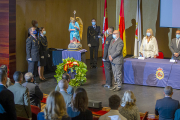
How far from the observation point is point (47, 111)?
2.32 m

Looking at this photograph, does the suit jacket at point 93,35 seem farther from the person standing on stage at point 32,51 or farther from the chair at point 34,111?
the chair at point 34,111

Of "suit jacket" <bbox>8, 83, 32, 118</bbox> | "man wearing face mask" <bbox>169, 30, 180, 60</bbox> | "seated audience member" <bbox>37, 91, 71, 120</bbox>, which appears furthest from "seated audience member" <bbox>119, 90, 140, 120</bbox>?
"man wearing face mask" <bbox>169, 30, 180, 60</bbox>

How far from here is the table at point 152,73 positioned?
246 inches

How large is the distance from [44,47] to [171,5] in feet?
14.7

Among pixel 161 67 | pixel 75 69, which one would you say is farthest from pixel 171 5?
pixel 75 69

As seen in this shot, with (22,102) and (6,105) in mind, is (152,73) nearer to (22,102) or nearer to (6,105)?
(22,102)

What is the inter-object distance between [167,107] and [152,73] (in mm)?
A: 3207

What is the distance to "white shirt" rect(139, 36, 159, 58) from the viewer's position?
710 centimetres

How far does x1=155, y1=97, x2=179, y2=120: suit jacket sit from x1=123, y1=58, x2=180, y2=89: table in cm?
302

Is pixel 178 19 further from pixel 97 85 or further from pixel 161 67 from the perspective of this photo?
pixel 97 85

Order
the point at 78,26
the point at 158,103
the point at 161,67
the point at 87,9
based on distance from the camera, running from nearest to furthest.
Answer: the point at 158,103
the point at 161,67
the point at 78,26
the point at 87,9

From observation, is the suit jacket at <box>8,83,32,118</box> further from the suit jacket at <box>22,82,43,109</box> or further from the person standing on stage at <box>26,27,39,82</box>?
the person standing on stage at <box>26,27,39,82</box>

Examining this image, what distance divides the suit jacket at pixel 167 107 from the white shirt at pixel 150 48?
390cm

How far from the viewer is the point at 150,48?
7.14m
